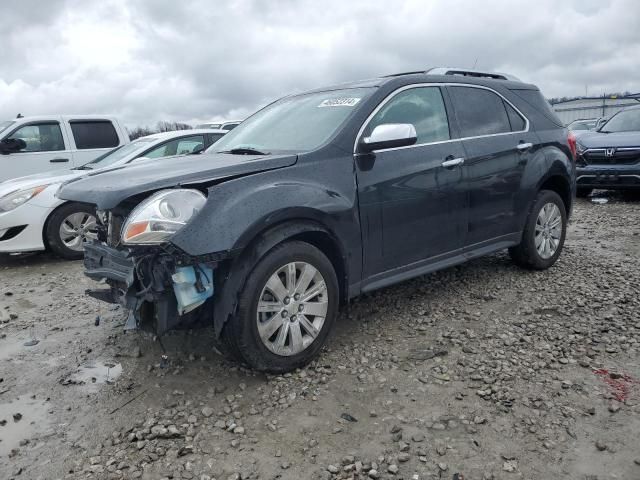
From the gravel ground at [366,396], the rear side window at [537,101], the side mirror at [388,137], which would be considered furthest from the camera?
the rear side window at [537,101]

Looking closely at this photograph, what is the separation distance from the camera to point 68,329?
4133mm

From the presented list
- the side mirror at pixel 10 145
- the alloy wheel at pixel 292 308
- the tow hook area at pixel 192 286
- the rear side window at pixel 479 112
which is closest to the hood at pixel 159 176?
the tow hook area at pixel 192 286

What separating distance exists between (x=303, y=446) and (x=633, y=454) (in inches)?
58.9

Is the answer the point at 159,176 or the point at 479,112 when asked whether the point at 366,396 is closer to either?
the point at 159,176

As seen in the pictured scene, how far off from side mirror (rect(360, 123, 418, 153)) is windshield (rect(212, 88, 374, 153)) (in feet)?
0.92

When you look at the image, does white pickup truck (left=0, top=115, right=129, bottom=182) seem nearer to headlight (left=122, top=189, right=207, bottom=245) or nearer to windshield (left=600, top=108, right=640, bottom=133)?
headlight (left=122, top=189, right=207, bottom=245)

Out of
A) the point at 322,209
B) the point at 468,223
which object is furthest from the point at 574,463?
the point at 468,223

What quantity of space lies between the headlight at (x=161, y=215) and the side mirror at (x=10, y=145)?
6.93m

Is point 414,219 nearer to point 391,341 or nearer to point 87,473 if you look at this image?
point 391,341

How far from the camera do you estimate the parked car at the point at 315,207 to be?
2846mm

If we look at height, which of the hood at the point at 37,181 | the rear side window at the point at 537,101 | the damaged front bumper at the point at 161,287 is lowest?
the damaged front bumper at the point at 161,287

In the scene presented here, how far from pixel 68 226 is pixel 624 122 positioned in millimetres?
9816

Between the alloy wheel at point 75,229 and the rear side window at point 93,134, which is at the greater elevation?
the rear side window at point 93,134

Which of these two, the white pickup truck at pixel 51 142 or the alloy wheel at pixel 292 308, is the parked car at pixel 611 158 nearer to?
the alloy wheel at pixel 292 308
